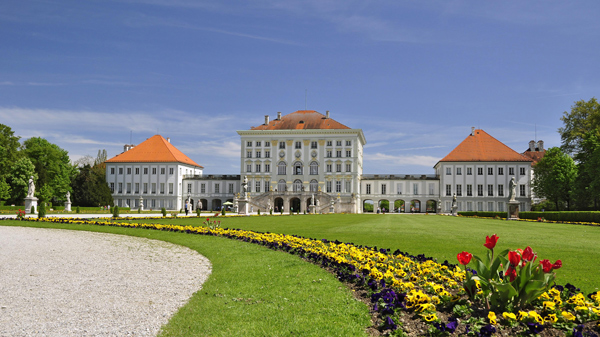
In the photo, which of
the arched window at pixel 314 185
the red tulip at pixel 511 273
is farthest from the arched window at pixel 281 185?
the red tulip at pixel 511 273

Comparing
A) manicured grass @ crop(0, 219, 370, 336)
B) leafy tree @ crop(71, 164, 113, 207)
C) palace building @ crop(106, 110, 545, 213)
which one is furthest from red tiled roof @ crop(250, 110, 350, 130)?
manicured grass @ crop(0, 219, 370, 336)

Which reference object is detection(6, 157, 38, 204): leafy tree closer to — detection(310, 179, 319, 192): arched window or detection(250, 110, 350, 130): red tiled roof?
detection(250, 110, 350, 130): red tiled roof

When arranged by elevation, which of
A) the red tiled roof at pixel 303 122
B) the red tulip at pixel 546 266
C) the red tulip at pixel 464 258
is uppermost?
the red tiled roof at pixel 303 122

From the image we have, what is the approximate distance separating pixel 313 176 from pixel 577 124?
121ft

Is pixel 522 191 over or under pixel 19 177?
under

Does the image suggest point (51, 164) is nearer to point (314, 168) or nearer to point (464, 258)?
point (314, 168)

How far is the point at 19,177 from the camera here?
169 feet

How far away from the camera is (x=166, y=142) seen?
77625mm

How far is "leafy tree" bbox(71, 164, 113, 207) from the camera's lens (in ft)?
202

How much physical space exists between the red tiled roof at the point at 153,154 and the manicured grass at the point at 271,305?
6796cm

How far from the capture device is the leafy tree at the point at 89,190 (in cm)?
6150

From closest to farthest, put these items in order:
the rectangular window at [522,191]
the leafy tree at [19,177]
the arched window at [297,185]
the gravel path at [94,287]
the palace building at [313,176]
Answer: the gravel path at [94,287] < the leafy tree at [19,177] < the rectangular window at [522,191] < the palace building at [313,176] < the arched window at [297,185]

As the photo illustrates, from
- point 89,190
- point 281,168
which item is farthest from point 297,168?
point 89,190

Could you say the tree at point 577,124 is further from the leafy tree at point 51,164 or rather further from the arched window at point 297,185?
the leafy tree at point 51,164
